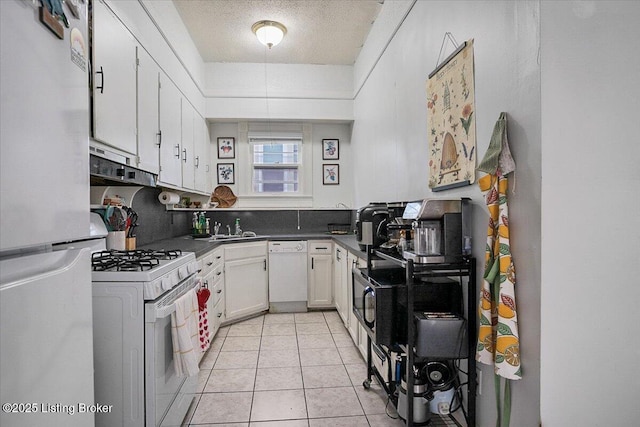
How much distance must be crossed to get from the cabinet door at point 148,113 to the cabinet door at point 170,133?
100 millimetres

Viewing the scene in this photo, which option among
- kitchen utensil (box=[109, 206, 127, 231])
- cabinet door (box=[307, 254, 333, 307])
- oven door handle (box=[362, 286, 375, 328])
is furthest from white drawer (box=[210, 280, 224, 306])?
oven door handle (box=[362, 286, 375, 328])

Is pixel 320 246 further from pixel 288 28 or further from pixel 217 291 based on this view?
pixel 288 28

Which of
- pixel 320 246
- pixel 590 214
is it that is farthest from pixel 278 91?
pixel 590 214

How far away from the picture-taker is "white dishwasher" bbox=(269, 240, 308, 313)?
422cm

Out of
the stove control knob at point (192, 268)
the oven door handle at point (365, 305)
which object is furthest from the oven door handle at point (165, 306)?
A: the oven door handle at point (365, 305)

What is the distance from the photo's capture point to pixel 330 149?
491cm

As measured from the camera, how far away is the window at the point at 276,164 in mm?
4828

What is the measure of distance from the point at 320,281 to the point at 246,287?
3.00 feet

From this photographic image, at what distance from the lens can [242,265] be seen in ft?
12.7

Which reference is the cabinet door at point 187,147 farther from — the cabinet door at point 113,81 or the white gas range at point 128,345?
the white gas range at point 128,345

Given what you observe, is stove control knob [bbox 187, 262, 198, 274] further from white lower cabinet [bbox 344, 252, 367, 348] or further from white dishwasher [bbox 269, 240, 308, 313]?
white dishwasher [bbox 269, 240, 308, 313]

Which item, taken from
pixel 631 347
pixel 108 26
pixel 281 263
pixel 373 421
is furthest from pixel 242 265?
pixel 631 347

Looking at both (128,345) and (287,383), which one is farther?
(287,383)

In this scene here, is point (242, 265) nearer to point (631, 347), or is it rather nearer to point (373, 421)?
point (373, 421)
